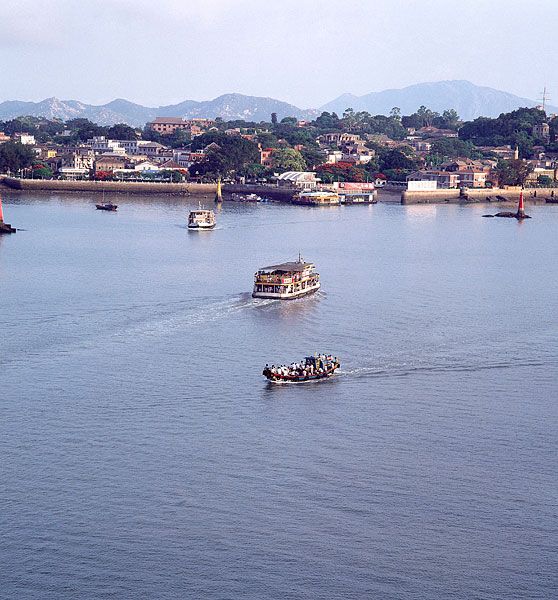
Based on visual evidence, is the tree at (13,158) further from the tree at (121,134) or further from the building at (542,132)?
the building at (542,132)

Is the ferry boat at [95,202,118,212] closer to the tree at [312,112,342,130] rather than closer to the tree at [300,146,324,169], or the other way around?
the tree at [300,146,324,169]

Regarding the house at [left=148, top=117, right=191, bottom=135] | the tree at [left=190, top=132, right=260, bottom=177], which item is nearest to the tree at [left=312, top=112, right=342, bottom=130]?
the house at [left=148, top=117, right=191, bottom=135]

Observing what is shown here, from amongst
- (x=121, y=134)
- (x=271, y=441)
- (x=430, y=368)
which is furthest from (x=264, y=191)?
(x=271, y=441)

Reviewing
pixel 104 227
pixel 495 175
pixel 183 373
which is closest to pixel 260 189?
pixel 495 175

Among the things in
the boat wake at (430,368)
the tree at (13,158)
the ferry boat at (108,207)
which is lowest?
the ferry boat at (108,207)

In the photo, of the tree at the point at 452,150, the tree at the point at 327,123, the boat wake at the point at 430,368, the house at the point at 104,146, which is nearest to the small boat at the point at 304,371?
the boat wake at the point at 430,368

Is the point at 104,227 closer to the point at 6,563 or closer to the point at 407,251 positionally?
the point at 407,251
